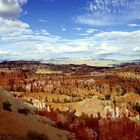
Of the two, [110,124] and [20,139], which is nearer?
[20,139]

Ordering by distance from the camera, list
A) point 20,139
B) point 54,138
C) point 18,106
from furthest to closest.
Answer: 1. point 18,106
2. point 54,138
3. point 20,139

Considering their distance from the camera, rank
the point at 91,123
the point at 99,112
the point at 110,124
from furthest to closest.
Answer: the point at 99,112
the point at 110,124
the point at 91,123

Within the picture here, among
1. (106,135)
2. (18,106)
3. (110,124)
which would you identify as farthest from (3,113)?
(110,124)

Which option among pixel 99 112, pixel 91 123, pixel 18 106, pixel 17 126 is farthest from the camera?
pixel 99 112

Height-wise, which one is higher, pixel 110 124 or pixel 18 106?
pixel 18 106

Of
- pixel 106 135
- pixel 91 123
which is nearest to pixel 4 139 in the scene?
pixel 106 135

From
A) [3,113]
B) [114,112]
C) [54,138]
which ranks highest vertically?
[3,113]

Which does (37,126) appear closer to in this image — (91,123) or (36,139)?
(36,139)

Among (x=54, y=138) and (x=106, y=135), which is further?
(x=106, y=135)

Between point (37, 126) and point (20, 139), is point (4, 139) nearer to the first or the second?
point (20, 139)
